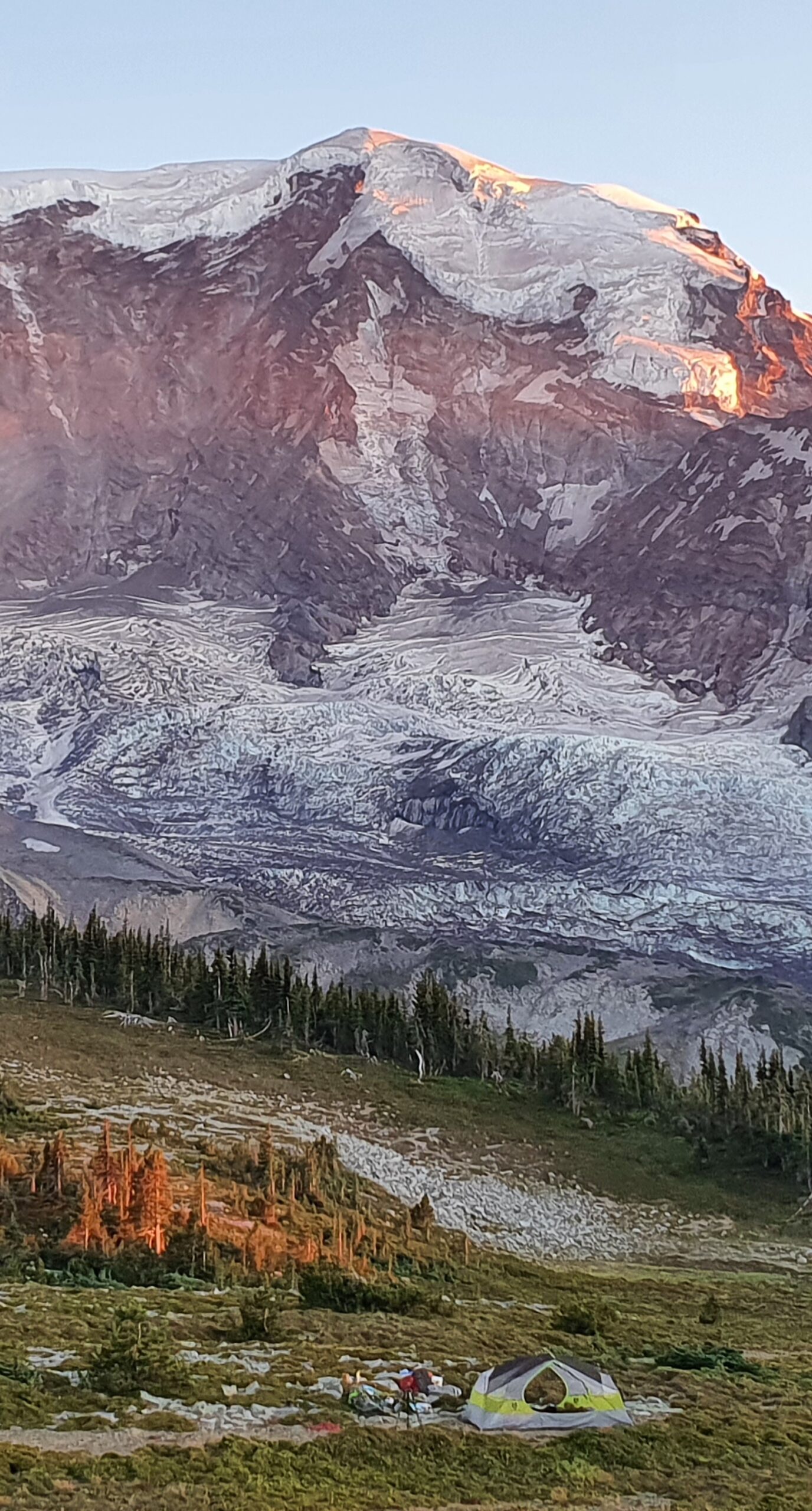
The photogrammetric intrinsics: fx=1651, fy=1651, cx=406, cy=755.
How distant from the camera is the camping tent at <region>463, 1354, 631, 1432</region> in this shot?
91.9 ft

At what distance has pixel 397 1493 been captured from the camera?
77.9ft

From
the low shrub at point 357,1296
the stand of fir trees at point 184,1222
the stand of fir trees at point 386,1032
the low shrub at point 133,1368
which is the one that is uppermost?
the low shrub at point 133,1368

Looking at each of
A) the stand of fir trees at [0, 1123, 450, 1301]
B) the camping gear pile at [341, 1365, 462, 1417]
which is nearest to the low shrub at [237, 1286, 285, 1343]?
the camping gear pile at [341, 1365, 462, 1417]

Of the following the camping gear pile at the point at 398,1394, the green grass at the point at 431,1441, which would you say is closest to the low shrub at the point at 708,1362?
the green grass at the point at 431,1441

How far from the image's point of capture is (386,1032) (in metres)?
88.2

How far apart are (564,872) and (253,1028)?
101 metres

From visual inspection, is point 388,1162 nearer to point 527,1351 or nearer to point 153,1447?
point 527,1351

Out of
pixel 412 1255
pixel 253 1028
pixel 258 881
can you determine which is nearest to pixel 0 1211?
pixel 412 1255

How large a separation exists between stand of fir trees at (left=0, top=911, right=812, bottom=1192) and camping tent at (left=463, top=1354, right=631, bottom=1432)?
46771 mm

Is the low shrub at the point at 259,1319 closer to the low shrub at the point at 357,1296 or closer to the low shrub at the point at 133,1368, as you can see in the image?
the low shrub at the point at 357,1296

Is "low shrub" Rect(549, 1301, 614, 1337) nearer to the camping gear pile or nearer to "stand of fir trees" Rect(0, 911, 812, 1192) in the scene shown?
the camping gear pile

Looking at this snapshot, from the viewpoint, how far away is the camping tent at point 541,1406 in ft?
91.9

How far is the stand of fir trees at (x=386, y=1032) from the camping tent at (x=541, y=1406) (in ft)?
153

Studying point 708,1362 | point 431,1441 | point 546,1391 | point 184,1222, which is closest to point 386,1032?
point 184,1222
